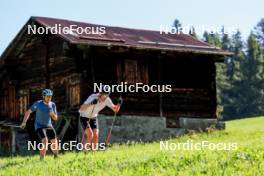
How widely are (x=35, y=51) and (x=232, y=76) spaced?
50645 millimetres

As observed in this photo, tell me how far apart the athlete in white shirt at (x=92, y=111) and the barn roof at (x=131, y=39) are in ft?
20.8

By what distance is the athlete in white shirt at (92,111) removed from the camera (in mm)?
15898

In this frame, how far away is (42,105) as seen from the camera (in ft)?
50.2

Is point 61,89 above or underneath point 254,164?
above

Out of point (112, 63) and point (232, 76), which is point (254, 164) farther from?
point (232, 76)

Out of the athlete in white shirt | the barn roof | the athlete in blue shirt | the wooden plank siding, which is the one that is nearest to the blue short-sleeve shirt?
the athlete in blue shirt

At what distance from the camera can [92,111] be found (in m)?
16.1

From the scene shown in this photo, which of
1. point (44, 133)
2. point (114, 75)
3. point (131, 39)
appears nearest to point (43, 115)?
point (44, 133)

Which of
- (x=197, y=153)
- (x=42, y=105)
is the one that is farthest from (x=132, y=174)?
(x=42, y=105)

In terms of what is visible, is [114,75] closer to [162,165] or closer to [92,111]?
[92,111]

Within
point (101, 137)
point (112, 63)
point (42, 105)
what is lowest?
point (101, 137)

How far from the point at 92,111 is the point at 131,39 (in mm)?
10195

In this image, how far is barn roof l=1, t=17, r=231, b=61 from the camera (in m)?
23.4

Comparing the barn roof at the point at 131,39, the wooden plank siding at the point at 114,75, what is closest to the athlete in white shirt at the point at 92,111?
the barn roof at the point at 131,39
